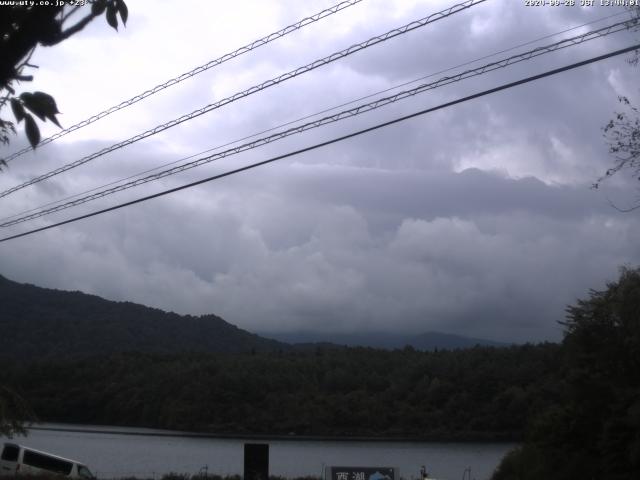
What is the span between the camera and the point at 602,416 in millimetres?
23047

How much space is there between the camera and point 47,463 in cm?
3547

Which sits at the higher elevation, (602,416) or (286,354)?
(286,354)

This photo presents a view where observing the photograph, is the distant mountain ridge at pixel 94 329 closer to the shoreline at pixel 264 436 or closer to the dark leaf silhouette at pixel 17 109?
the shoreline at pixel 264 436

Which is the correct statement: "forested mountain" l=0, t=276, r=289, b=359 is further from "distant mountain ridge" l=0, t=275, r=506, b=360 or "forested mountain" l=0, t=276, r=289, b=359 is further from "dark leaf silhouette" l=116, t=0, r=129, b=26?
"dark leaf silhouette" l=116, t=0, r=129, b=26

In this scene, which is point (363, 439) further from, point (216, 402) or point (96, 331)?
point (96, 331)

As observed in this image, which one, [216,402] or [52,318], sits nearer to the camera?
[216,402]

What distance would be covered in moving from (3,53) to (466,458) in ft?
132

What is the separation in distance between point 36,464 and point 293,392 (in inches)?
848

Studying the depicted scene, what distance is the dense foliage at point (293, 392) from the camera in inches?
1719

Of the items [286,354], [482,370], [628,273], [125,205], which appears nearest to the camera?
[125,205]

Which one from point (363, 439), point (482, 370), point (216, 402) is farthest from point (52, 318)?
point (482, 370)

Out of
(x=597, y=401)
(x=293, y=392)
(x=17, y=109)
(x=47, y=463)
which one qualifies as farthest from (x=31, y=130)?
(x=293, y=392)

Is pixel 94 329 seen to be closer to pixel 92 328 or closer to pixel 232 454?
pixel 92 328

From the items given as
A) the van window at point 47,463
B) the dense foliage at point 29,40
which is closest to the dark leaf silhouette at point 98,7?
the dense foliage at point 29,40
